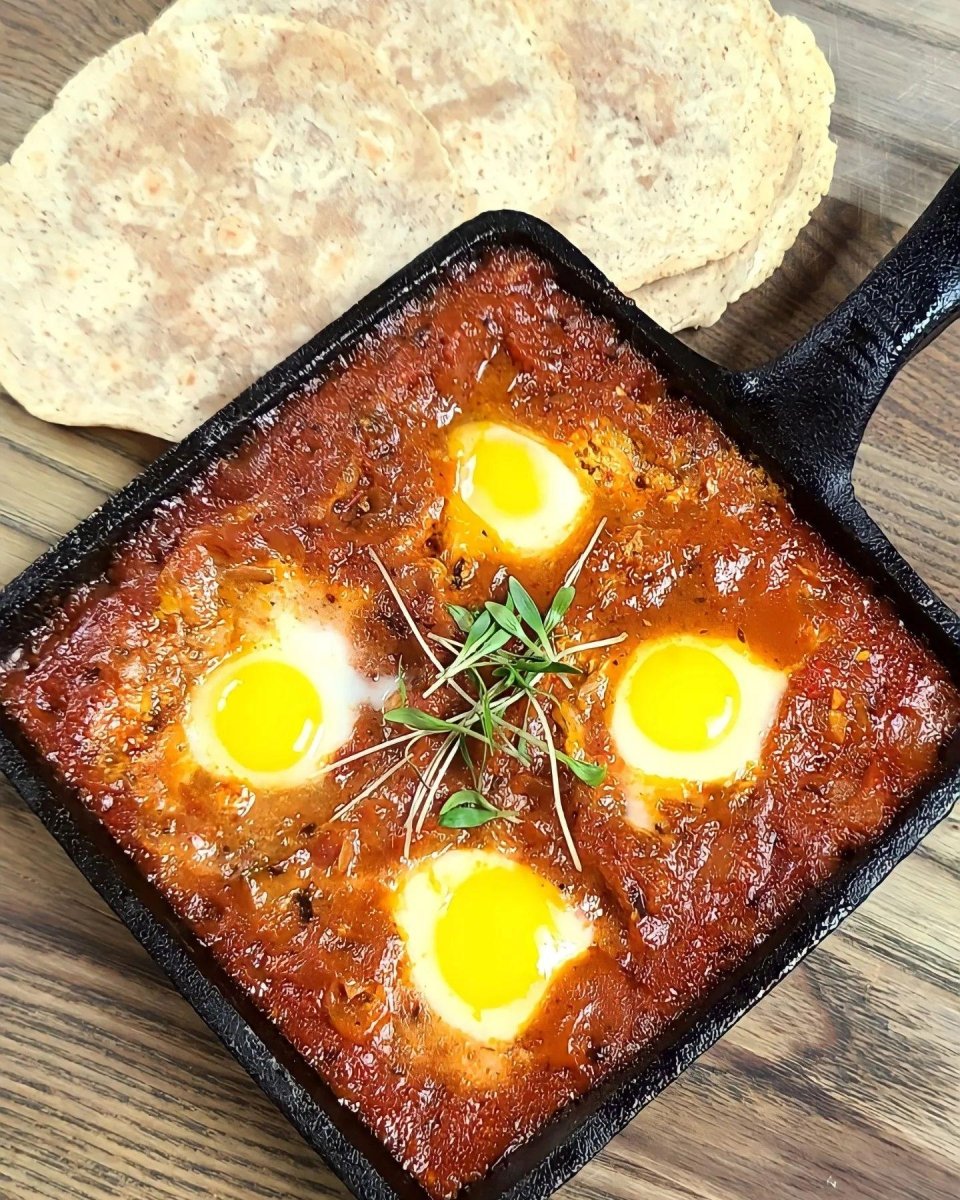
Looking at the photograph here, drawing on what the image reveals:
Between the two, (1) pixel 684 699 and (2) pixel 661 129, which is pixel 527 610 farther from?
(2) pixel 661 129

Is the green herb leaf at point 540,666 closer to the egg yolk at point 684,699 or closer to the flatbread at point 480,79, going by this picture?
the egg yolk at point 684,699

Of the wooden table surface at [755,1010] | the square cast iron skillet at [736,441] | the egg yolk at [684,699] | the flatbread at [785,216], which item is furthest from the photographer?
the flatbread at [785,216]

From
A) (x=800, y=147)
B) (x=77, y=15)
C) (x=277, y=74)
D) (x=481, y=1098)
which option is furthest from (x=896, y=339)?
(x=77, y=15)

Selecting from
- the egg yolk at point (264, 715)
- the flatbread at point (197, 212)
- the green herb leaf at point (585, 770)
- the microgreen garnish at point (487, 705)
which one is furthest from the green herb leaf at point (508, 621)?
the flatbread at point (197, 212)

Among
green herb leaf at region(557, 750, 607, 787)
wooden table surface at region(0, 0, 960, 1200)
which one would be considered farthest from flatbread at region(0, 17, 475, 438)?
green herb leaf at region(557, 750, 607, 787)

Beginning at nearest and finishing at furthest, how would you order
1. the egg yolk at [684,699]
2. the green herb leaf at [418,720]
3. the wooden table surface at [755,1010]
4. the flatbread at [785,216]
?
the green herb leaf at [418,720] → the egg yolk at [684,699] → the wooden table surface at [755,1010] → the flatbread at [785,216]

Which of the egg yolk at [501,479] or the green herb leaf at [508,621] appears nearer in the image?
the green herb leaf at [508,621]

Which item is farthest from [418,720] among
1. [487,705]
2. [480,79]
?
[480,79]
